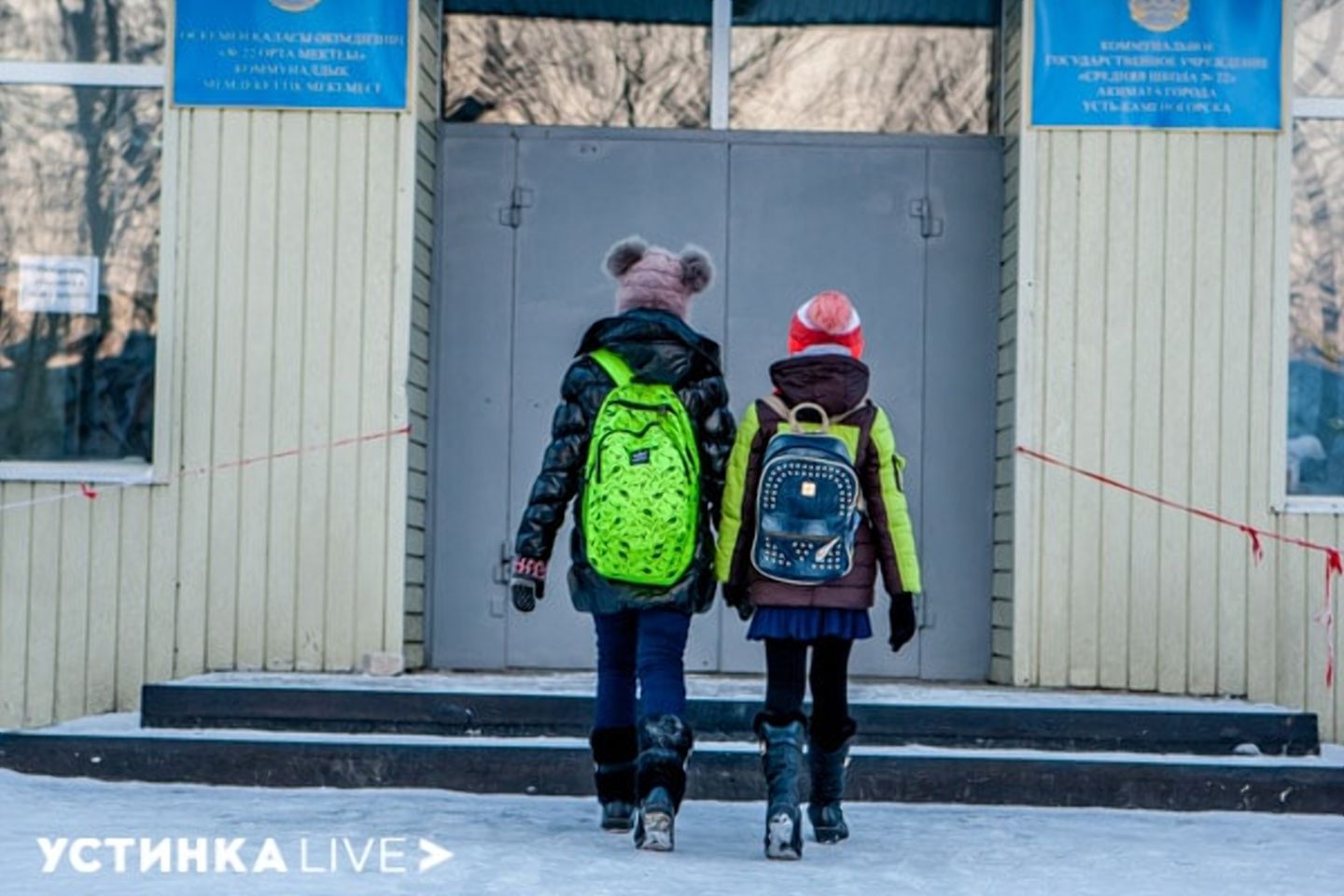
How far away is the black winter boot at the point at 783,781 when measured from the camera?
5410 mm

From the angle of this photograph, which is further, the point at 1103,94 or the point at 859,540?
the point at 1103,94

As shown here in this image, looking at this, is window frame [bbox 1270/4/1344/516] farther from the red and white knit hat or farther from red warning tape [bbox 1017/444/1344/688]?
the red and white knit hat

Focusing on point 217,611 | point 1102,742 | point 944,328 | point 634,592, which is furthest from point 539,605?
point 634,592

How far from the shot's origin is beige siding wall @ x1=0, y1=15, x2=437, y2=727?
8086 millimetres

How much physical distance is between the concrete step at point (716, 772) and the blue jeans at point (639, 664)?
0.96 m

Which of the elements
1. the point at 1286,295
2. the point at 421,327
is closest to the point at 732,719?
the point at 421,327

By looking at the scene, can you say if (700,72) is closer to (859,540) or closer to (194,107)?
(194,107)

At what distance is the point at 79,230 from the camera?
834 centimetres

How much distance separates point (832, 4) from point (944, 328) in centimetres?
144

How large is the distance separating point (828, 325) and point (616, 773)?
4.46 ft

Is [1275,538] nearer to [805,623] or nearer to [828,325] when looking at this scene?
[828,325]

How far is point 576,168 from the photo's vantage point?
8758mm

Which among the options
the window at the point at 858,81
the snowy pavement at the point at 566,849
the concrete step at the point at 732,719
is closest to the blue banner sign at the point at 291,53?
the window at the point at 858,81

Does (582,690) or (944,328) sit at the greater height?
(944,328)
